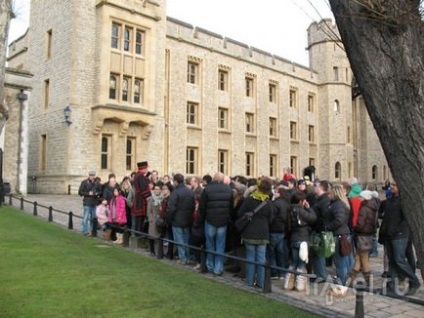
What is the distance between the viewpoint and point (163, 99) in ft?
88.9

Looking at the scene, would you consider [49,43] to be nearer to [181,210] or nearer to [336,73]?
[181,210]

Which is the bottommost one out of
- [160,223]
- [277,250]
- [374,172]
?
[277,250]

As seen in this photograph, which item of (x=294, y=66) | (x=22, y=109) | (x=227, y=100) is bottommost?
(x=22, y=109)

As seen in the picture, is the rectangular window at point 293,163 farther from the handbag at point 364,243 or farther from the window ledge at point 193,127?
the handbag at point 364,243

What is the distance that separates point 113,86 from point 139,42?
11.0 feet

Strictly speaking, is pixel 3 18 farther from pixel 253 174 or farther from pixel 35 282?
pixel 253 174

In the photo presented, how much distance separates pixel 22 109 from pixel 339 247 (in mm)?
19083

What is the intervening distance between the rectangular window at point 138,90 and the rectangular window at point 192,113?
209 inches

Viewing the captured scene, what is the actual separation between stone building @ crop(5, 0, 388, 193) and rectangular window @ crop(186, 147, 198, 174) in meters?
0.08

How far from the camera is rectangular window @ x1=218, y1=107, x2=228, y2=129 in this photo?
107 ft

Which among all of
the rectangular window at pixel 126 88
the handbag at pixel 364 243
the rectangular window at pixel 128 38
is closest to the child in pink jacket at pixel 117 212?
the handbag at pixel 364 243

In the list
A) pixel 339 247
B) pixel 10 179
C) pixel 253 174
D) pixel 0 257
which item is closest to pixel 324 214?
pixel 339 247

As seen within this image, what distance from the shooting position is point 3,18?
450cm

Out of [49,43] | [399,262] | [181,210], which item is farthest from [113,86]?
[399,262]
